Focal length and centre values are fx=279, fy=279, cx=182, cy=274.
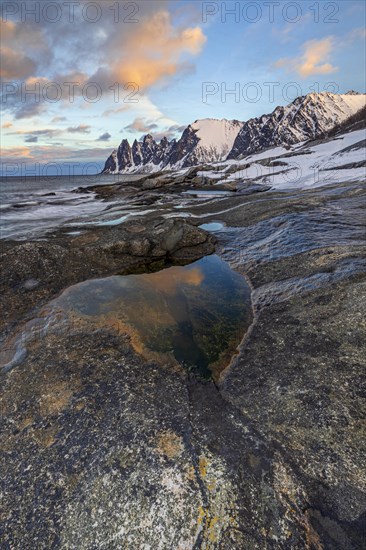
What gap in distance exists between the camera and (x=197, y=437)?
15.1 ft

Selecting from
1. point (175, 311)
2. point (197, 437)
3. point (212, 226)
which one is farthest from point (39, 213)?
point (197, 437)

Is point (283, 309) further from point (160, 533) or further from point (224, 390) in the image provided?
point (160, 533)

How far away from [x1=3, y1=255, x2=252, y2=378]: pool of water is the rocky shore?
366 mm

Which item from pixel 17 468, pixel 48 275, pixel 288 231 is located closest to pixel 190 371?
pixel 17 468

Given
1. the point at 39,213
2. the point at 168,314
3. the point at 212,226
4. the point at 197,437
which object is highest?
the point at 39,213

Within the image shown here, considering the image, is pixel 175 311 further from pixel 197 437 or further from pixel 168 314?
pixel 197 437

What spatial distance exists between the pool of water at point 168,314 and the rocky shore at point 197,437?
366mm

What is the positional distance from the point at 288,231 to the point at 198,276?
250 inches

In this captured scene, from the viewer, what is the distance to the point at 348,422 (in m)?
4.59

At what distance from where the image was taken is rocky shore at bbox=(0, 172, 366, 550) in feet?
11.6

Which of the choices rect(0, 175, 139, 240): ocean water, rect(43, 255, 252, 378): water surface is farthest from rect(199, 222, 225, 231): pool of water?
rect(0, 175, 139, 240): ocean water

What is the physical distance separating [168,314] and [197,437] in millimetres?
4392

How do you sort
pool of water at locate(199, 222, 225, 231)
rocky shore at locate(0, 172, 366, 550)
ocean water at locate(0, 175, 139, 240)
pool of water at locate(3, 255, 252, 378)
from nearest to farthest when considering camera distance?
rocky shore at locate(0, 172, 366, 550), pool of water at locate(3, 255, 252, 378), pool of water at locate(199, 222, 225, 231), ocean water at locate(0, 175, 139, 240)

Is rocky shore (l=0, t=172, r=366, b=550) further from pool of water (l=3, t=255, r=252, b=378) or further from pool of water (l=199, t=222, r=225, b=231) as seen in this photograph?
pool of water (l=199, t=222, r=225, b=231)
